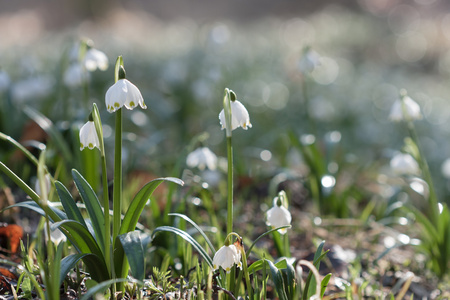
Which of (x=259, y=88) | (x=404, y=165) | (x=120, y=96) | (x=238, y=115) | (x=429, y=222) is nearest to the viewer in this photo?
(x=120, y=96)

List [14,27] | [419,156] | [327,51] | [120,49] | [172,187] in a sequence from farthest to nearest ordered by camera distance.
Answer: [14,27] → [327,51] → [120,49] → [419,156] → [172,187]

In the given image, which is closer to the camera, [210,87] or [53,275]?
[53,275]

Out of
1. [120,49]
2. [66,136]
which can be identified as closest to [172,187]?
[66,136]

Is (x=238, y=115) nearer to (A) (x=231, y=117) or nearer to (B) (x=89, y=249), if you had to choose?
(A) (x=231, y=117)

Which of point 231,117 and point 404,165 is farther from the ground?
point 231,117

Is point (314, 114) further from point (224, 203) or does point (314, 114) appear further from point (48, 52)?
point (48, 52)

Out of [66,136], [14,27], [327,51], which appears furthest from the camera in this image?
[14,27]

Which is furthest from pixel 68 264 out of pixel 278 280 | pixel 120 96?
pixel 278 280
